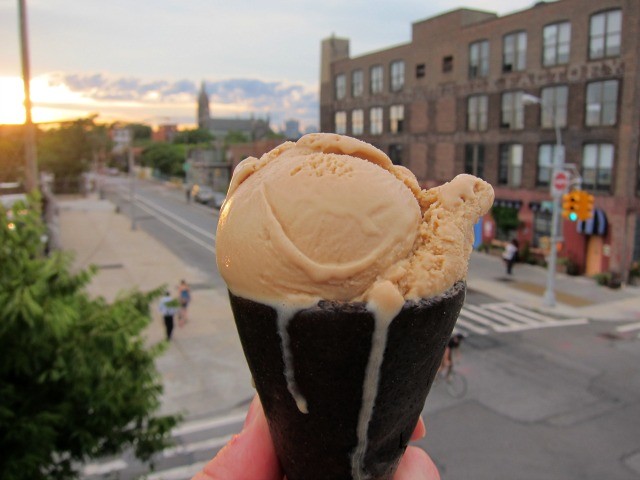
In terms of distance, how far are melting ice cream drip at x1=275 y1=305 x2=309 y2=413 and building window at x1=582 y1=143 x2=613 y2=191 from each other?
82.0 feet

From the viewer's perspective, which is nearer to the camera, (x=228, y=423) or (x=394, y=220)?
(x=394, y=220)

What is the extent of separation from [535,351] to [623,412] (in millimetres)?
3658

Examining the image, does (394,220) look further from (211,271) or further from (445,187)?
(211,271)

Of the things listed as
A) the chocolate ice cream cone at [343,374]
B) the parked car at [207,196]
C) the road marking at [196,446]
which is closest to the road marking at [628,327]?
the road marking at [196,446]

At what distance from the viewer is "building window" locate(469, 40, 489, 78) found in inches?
1163

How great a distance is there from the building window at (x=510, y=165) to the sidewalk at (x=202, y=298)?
3.99 m

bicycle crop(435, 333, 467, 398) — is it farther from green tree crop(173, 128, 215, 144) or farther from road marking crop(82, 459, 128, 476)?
green tree crop(173, 128, 215, 144)

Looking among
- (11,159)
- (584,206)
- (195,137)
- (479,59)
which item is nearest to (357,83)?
(479,59)

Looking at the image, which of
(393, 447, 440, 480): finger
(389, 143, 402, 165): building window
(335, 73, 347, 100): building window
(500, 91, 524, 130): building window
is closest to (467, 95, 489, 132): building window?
(500, 91, 524, 130): building window

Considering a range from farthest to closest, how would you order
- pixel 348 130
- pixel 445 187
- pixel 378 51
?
1. pixel 348 130
2. pixel 378 51
3. pixel 445 187

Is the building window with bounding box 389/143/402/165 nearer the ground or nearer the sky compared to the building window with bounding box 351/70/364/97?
nearer the ground

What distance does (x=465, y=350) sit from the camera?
49.0 ft

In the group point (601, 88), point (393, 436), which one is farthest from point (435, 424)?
point (601, 88)

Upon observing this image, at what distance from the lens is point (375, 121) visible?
3709cm
